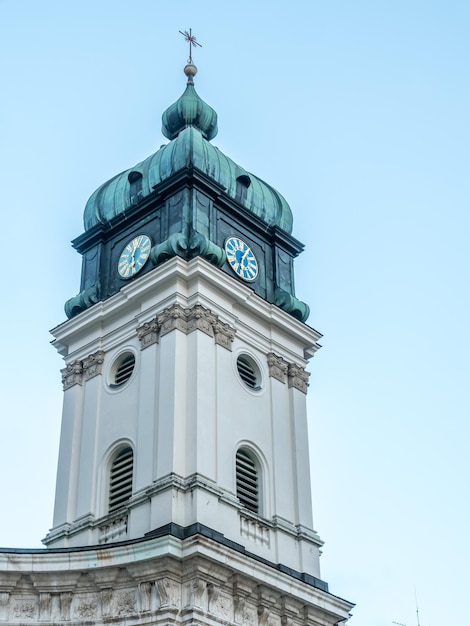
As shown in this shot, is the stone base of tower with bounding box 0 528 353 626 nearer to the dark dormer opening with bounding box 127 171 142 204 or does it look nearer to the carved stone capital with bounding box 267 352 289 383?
Answer: the carved stone capital with bounding box 267 352 289 383

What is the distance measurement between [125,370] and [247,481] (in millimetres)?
5089

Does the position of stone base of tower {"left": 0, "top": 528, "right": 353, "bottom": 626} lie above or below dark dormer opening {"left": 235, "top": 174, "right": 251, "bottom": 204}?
below

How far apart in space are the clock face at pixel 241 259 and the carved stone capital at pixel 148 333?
3.59 m

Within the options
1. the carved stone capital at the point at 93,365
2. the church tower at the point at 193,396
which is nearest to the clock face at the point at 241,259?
the church tower at the point at 193,396

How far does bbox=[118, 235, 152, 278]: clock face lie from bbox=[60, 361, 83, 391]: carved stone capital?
3167 millimetres

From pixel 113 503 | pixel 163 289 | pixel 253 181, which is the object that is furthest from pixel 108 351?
pixel 253 181

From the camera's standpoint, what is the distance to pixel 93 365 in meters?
37.7

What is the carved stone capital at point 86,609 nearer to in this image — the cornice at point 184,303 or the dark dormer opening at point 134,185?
the cornice at point 184,303

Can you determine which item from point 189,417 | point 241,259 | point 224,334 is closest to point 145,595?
point 189,417

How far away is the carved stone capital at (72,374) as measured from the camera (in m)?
37.9

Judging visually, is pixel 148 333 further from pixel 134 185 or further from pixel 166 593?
pixel 166 593

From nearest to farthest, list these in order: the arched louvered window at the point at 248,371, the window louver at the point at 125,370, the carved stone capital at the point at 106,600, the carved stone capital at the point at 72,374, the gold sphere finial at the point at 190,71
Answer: the carved stone capital at the point at 106,600 < the window louver at the point at 125,370 < the arched louvered window at the point at 248,371 < the carved stone capital at the point at 72,374 < the gold sphere finial at the point at 190,71

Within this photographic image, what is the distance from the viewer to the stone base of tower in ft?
98.6

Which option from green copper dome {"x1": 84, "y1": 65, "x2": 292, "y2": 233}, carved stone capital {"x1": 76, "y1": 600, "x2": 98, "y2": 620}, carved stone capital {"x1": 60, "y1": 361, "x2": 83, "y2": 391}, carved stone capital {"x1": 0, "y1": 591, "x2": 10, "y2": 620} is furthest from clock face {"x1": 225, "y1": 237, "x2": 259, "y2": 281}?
carved stone capital {"x1": 0, "y1": 591, "x2": 10, "y2": 620}
